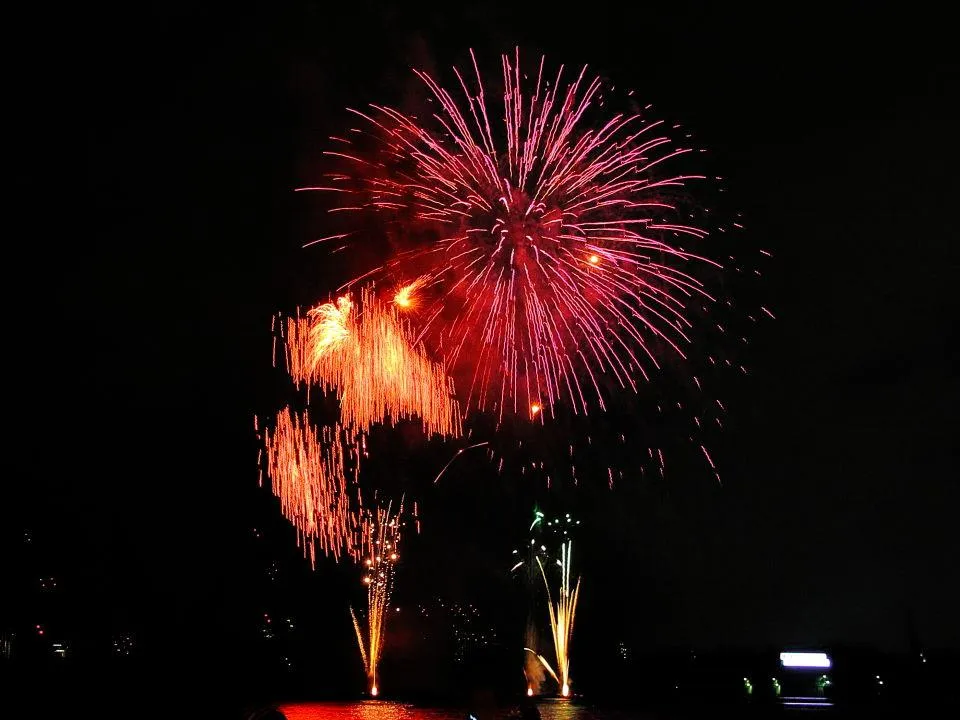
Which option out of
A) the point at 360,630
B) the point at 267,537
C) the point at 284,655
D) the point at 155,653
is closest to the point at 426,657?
the point at 360,630

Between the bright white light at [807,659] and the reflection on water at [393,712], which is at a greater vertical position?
the bright white light at [807,659]

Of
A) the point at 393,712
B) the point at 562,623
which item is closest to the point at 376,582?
the point at 562,623

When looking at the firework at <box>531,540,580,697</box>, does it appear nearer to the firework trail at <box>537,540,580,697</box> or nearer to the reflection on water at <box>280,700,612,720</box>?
the firework trail at <box>537,540,580,697</box>

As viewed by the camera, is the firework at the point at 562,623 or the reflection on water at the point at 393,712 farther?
the firework at the point at 562,623

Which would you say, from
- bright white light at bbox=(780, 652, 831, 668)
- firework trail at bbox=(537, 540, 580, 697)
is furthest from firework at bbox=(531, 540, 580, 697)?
bright white light at bbox=(780, 652, 831, 668)

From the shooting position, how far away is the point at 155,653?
927 inches

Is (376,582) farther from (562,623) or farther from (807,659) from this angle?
(807,659)

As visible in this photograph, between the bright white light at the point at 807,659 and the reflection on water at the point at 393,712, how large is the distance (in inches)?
203

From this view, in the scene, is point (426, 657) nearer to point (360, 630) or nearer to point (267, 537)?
point (360, 630)

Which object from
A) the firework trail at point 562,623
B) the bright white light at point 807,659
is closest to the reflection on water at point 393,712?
the firework trail at point 562,623

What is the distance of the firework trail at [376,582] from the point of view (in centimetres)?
2734

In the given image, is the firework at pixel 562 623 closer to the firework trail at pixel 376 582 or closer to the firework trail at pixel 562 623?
the firework trail at pixel 562 623

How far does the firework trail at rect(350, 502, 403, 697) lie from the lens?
2734cm

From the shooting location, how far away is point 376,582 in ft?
102
